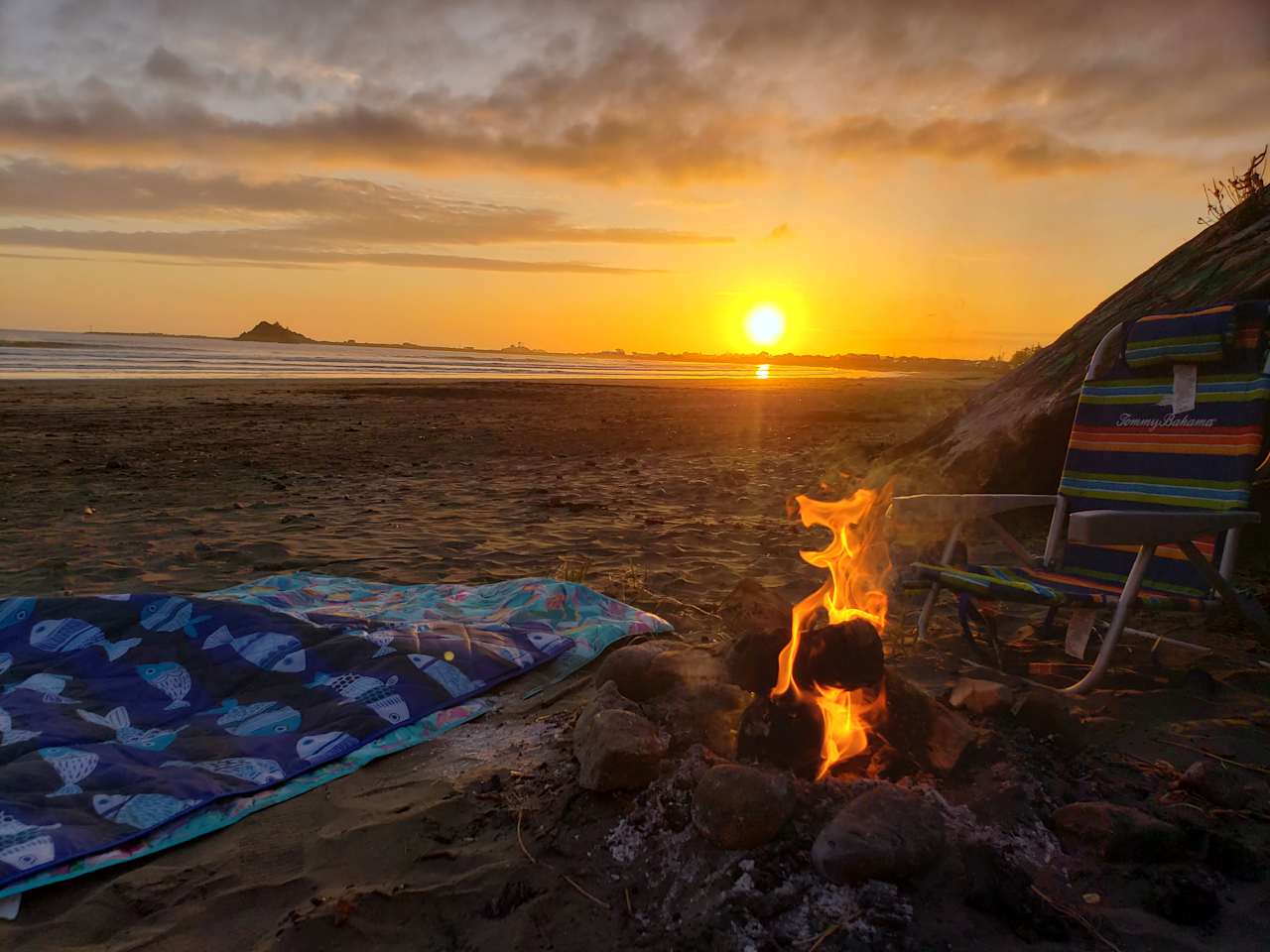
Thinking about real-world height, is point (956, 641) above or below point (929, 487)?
below

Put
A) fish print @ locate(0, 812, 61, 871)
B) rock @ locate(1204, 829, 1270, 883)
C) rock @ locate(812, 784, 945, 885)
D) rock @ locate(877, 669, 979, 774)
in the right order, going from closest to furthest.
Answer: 1. rock @ locate(812, 784, 945, 885)
2. rock @ locate(1204, 829, 1270, 883)
3. fish print @ locate(0, 812, 61, 871)
4. rock @ locate(877, 669, 979, 774)

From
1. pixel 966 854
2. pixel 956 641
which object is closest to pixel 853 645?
pixel 966 854

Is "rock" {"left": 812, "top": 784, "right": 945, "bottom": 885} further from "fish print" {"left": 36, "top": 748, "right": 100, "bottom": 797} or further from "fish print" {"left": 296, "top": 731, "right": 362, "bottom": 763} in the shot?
"fish print" {"left": 36, "top": 748, "right": 100, "bottom": 797}

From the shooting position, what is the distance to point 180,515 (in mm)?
6926

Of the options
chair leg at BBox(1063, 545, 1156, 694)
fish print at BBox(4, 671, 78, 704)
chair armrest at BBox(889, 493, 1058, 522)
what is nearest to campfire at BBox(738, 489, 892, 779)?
chair leg at BBox(1063, 545, 1156, 694)

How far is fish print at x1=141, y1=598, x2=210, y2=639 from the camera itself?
3.92 meters

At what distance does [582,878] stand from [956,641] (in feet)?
9.20

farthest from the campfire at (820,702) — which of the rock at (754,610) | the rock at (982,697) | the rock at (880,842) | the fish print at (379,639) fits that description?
the fish print at (379,639)

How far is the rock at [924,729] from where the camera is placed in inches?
103

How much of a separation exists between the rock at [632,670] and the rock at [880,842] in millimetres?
1101

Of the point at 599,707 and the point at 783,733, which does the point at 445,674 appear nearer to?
the point at 599,707

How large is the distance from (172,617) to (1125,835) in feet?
13.9

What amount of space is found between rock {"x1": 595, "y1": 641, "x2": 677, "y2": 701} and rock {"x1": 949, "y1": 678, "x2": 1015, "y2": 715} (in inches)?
47.5

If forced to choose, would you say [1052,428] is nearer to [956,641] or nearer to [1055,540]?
[1055,540]
